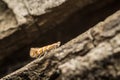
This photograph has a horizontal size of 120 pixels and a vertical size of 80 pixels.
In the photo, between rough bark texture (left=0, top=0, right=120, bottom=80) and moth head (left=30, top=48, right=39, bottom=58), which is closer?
rough bark texture (left=0, top=0, right=120, bottom=80)

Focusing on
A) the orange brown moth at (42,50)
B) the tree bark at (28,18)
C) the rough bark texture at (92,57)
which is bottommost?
the rough bark texture at (92,57)

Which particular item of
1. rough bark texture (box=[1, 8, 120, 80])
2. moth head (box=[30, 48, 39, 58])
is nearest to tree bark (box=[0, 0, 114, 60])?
moth head (box=[30, 48, 39, 58])

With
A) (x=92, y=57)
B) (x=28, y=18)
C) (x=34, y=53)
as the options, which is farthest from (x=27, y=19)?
(x=92, y=57)

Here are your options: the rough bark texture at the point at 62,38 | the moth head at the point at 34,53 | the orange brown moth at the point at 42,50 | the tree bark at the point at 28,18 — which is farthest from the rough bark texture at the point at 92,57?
the tree bark at the point at 28,18

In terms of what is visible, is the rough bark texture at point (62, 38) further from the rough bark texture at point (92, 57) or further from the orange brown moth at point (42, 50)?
the orange brown moth at point (42, 50)

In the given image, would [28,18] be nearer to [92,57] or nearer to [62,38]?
[62,38]

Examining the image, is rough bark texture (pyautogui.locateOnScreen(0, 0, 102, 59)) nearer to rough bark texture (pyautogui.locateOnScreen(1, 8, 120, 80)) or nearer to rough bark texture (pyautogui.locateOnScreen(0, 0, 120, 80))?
rough bark texture (pyautogui.locateOnScreen(0, 0, 120, 80))

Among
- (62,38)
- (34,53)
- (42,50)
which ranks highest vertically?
(62,38)

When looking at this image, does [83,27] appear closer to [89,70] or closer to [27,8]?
[27,8]

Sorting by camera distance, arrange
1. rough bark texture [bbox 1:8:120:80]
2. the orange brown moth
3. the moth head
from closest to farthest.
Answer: rough bark texture [bbox 1:8:120:80]
the orange brown moth
the moth head
